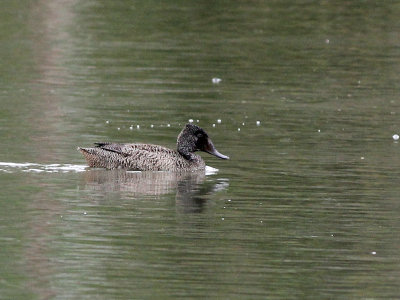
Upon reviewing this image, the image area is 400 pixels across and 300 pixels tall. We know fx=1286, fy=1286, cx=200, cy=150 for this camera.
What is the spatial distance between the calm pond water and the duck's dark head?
1.32 ft

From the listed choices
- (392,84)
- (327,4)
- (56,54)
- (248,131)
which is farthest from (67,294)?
(327,4)

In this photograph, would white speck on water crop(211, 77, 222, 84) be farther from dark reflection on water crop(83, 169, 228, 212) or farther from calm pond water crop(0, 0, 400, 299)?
dark reflection on water crop(83, 169, 228, 212)

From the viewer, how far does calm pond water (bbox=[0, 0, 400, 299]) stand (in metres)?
10.9

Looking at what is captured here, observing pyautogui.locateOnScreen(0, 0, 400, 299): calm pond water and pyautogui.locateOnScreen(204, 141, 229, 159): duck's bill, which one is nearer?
pyautogui.locateOnScreen(0, 0, 400, 299): calm pond water

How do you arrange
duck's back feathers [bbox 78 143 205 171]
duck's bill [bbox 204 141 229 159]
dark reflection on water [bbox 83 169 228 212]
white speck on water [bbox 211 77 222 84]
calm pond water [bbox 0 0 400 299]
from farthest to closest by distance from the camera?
white speck on water [bbox 211 77 222 84]
duck's bill [bbox 204 141 229 159]
duck's back feathers [bbox 78 143 205 171]
dark reflection on water [bbox 83 169 228 212]
calm pond water [bbox 0 0 400 299]

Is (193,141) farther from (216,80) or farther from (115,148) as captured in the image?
(216,80)

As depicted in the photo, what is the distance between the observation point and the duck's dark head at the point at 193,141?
1677 centimetres

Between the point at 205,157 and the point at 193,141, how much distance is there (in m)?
1.46

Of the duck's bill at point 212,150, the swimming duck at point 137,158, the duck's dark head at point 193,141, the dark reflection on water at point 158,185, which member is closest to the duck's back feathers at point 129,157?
the swimming duck at point 137,158

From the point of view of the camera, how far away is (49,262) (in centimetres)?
1103

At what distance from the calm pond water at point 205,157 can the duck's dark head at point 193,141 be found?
40cm

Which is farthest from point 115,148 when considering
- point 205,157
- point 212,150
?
point 205,157

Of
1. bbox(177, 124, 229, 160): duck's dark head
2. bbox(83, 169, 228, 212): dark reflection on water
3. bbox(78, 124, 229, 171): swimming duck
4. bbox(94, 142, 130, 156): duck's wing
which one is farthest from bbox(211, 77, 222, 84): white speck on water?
bbox(94, 142, 130, 156): duck's wing

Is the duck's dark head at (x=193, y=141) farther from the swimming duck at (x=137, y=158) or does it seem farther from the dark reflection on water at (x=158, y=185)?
the dark reflection on water at (x=158, y=185)
